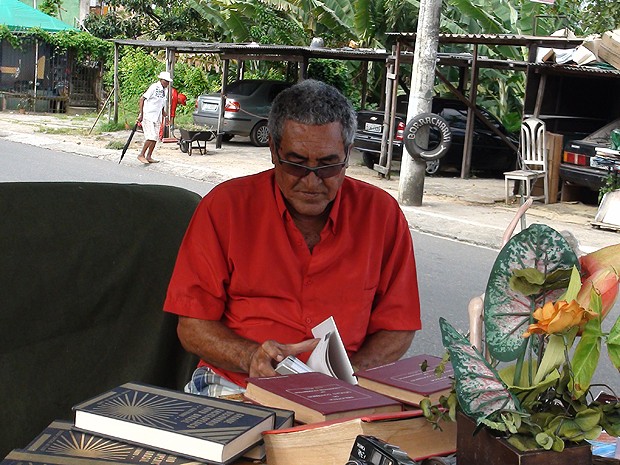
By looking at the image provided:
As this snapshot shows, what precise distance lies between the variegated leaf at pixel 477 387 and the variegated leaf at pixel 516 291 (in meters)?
0.10

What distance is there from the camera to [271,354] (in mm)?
2812

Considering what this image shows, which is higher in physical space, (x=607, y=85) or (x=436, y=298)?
(x=607, y=85)

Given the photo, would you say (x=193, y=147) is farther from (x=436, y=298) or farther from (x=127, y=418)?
(x=127, y=418)

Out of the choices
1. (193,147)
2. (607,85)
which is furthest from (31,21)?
(607,85)

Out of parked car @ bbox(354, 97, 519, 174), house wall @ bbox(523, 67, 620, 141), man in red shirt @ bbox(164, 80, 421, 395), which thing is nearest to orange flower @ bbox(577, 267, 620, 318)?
man in red shirt @ bbox(164, 80, 421, 395)

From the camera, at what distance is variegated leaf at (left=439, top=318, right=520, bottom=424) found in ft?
5.29

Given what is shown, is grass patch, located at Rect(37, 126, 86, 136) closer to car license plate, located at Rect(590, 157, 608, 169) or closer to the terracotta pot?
car license plate, located at Rect(590, 157, 608, 169)

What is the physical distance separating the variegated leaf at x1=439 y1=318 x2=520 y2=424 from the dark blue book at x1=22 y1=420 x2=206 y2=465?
0.52 metres

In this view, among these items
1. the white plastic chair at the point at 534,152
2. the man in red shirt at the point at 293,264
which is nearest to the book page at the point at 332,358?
the man in red shirt at the point at 293,264

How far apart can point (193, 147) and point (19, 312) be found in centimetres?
1728

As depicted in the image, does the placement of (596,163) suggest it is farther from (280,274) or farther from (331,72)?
(331,72)

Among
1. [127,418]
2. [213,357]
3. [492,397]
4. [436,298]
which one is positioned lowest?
[436,298]

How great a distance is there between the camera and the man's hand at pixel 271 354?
279 centimetres

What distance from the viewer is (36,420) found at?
10.5ft
